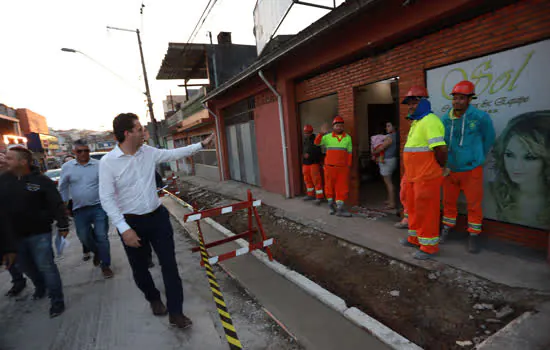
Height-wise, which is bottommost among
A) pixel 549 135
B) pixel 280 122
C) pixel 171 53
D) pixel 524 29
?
pixel 549 135

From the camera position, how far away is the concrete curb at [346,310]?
224cm

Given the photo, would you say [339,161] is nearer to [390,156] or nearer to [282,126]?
[390,156]

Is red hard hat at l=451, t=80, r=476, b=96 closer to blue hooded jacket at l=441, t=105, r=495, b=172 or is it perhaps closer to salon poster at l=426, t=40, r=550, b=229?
blue hooded jacket at l=441, t=105, r=495, b=172

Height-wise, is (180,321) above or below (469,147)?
below

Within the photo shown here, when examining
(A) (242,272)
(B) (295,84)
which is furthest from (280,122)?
(A) (242,272)

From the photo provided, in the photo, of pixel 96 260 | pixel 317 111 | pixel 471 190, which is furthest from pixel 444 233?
pixel 96 260

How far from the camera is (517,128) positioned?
334cm

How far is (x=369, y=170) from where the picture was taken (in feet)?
28.9

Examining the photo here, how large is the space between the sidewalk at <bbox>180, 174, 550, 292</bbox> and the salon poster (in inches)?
19.2

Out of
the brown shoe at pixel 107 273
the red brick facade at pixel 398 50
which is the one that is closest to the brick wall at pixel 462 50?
the red brick facade at pixel 398 50

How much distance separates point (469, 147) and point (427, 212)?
37.2 inches

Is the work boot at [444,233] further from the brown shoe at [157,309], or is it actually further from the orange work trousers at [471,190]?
the brown shoe at [157,309]

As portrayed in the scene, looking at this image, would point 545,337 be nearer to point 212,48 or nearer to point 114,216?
point 114,216

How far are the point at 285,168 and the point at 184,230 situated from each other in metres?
3.13
